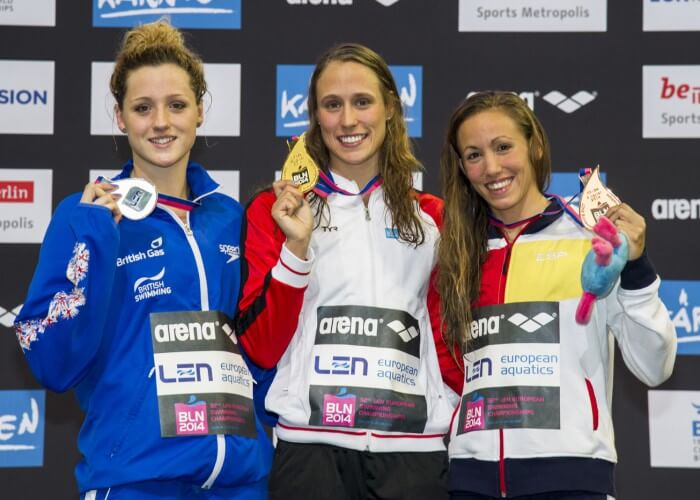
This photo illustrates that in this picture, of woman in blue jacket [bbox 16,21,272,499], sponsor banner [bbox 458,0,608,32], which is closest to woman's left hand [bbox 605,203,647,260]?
woman in blue jacket [bbox 16,21,272,499]

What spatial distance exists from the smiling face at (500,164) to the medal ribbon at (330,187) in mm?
272

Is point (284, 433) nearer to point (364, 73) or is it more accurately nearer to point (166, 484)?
point (166, 484)

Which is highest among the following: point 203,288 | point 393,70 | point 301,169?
point 393,70

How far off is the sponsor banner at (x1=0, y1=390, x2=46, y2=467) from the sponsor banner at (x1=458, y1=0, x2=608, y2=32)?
7.62 feet

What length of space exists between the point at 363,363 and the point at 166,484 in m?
0.58

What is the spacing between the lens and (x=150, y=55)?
2523mm

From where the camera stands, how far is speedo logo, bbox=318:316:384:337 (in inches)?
96.0

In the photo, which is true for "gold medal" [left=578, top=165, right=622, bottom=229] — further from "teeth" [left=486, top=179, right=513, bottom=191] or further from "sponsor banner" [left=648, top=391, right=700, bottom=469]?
"sponsor banner" [left=648, top=391, right=700, bottom=469]

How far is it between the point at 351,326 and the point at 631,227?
2.49 feet

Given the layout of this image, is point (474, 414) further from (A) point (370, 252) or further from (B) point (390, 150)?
(B) point (390, 150)

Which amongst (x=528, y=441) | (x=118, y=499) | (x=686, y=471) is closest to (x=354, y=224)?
(x=528, y=441)

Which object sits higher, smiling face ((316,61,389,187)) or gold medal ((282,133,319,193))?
smiling face ((316,61,389,187))

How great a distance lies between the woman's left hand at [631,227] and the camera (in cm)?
228

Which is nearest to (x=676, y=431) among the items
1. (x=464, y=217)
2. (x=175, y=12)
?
(x=464, y=217)
